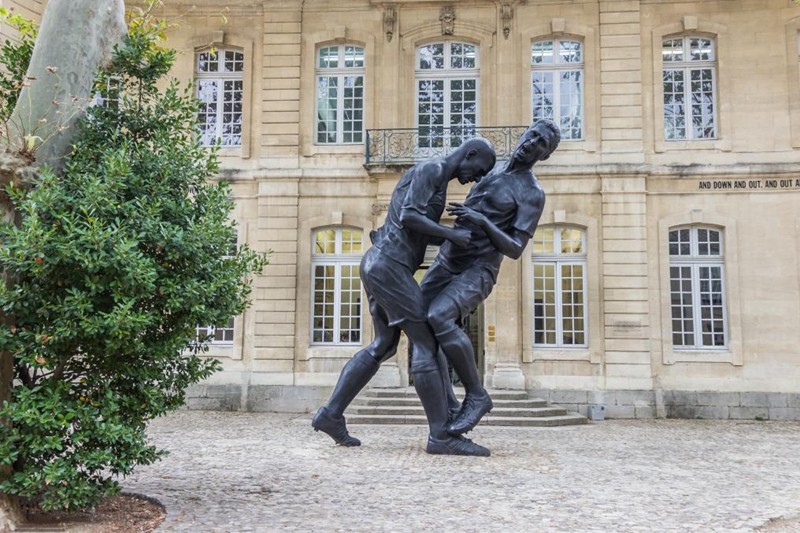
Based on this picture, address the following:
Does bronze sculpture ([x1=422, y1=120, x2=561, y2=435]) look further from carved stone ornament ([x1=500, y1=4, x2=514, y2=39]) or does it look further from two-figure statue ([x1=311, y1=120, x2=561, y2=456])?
carved stone ornament ([x1=500, y1=4, x2=514, y2=39])

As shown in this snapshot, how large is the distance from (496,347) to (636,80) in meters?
6.10

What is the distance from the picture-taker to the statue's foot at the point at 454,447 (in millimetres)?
6848

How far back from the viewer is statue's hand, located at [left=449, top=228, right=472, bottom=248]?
21.8ft

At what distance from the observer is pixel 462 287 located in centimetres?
688

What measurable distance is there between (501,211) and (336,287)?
772 cm

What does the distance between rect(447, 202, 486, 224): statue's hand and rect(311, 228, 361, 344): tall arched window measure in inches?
292

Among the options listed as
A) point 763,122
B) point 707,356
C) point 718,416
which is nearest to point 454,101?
point 763,122

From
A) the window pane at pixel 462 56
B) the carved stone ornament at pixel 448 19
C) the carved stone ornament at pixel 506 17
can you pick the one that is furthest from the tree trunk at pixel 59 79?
the carved stone ornament at pixel 506 17

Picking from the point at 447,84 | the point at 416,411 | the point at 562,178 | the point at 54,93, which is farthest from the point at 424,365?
the point at 447,84

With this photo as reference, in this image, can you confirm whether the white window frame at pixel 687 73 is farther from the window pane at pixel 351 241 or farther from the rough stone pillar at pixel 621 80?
the window pane at pixel 351 241

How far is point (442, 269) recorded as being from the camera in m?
7.25

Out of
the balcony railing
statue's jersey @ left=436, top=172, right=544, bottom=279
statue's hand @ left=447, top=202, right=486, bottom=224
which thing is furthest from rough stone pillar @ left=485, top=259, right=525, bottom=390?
statue's hand @ left=447, top=202, right=486, bottom=224

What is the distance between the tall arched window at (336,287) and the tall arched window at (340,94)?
2101mm

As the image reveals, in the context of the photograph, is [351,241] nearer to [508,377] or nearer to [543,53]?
[508,377]
